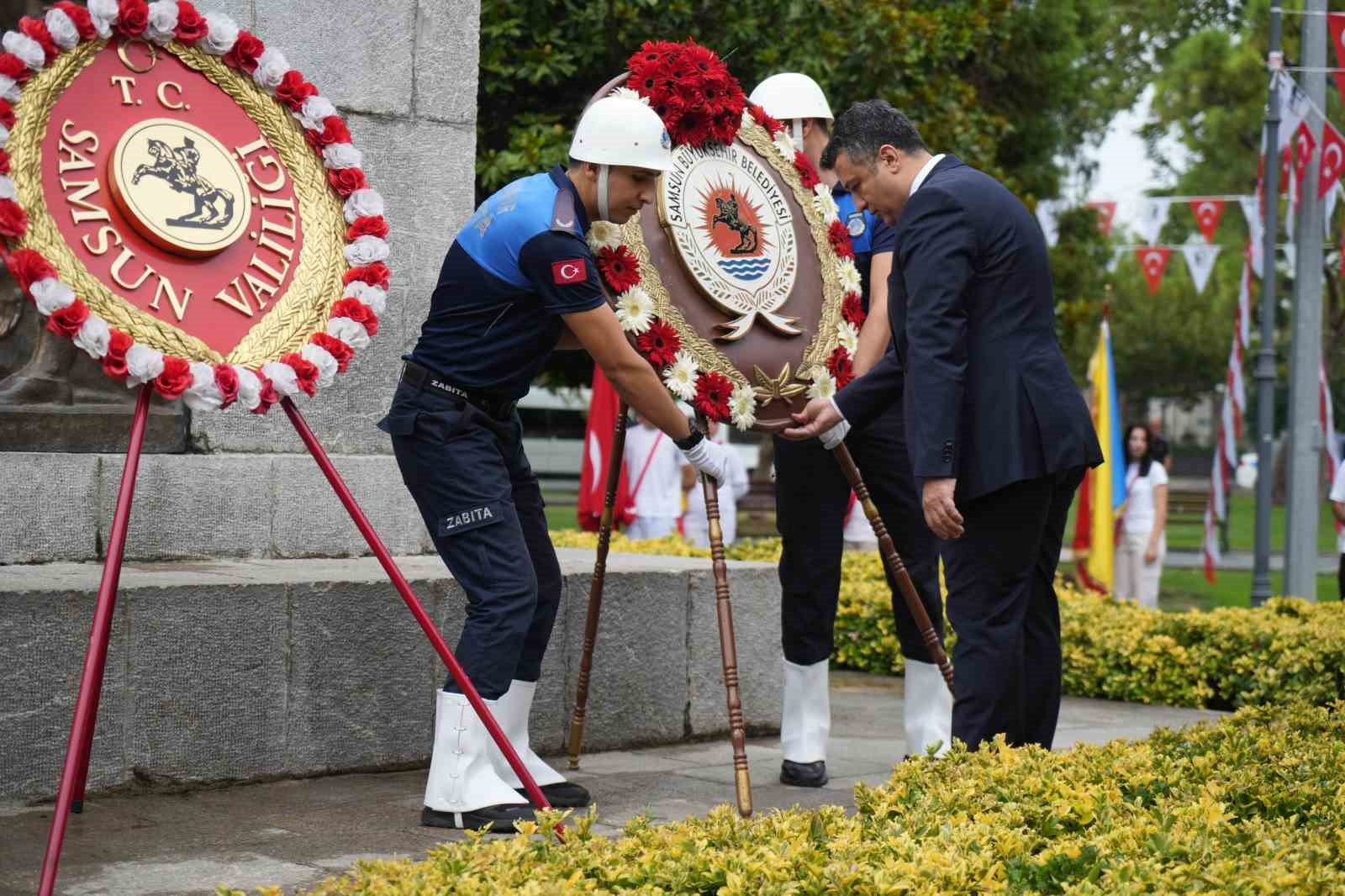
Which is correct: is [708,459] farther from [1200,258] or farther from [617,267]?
[1200,258]

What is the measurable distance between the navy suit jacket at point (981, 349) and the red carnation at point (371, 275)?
151cm

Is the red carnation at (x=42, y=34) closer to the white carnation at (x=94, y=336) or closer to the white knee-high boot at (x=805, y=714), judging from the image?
the white carnation at (x=94, y=336)

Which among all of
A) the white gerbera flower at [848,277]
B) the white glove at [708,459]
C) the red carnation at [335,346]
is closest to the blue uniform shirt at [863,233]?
the white gerbera flower at [848,277]

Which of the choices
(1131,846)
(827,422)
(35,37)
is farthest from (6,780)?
(1131,846)

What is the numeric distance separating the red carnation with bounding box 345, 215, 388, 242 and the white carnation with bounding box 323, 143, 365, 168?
164mm

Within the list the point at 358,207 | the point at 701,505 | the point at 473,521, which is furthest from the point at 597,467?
the point at 358,207

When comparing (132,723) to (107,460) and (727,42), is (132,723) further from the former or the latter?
(727,42)

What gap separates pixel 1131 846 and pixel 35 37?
3.17 metres

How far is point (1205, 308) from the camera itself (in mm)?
46469

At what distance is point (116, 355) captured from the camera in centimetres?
402

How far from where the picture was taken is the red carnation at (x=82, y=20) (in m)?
4.16

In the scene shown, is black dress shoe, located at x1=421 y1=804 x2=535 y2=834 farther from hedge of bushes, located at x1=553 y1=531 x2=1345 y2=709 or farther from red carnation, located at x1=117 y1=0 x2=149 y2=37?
hedge of bushes, located at x1=553 y1=531 x2=1345 y2=709

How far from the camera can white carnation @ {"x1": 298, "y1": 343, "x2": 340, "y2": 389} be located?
4449 mm

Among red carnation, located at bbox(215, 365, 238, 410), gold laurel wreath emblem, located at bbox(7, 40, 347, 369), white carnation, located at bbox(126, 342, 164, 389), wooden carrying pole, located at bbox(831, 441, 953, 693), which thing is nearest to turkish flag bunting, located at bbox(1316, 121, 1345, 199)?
wooden carrying pole, located at bbox(831, 441, 953, 693)
